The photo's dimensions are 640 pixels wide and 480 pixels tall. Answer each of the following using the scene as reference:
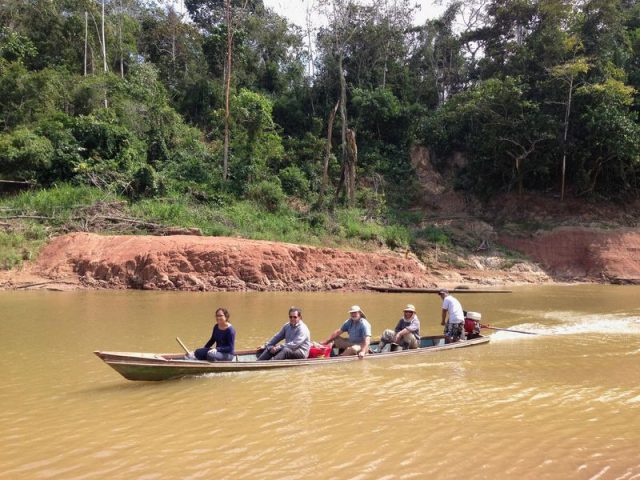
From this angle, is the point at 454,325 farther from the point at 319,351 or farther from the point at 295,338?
the point at 295,338

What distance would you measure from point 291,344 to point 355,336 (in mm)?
1660

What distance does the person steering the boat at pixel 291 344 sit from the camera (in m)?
9.00

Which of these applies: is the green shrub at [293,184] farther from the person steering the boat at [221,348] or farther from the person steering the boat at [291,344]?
the person steering the boat at [221,348]

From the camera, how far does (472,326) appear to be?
39.3ft

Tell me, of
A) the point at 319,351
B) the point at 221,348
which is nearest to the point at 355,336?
the point at 319,351

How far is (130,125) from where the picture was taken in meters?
29.1

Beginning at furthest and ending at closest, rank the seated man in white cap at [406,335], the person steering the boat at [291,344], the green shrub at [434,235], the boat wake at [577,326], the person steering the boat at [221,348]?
the green shrub at [434,235] → the boat wake at [577,326] → the seated man in white cap at [406,335] → the person steering the boat at [291,344] → the person steering the boat at [221,348]

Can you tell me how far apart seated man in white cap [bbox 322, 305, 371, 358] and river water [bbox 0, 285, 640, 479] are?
0.50 m

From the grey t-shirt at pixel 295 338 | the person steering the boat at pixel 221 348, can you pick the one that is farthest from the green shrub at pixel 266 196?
the person steering the boat at pixel 221 348

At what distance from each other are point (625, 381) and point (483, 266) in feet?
59.2

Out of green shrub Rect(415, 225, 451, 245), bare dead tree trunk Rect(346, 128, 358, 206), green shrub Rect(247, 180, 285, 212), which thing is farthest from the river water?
bare dead tree trunk Rect(346, 128, 358, 206)

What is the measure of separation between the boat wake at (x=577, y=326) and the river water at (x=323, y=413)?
743 millimetres

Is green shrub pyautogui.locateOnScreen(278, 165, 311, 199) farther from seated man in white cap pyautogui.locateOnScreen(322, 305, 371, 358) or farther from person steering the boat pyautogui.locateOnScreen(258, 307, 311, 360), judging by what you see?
person steering the boat pyautogui.locateOnScreen(258, 307, 311, 360)

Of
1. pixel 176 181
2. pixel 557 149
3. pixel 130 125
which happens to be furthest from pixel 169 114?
pixel 557 149
